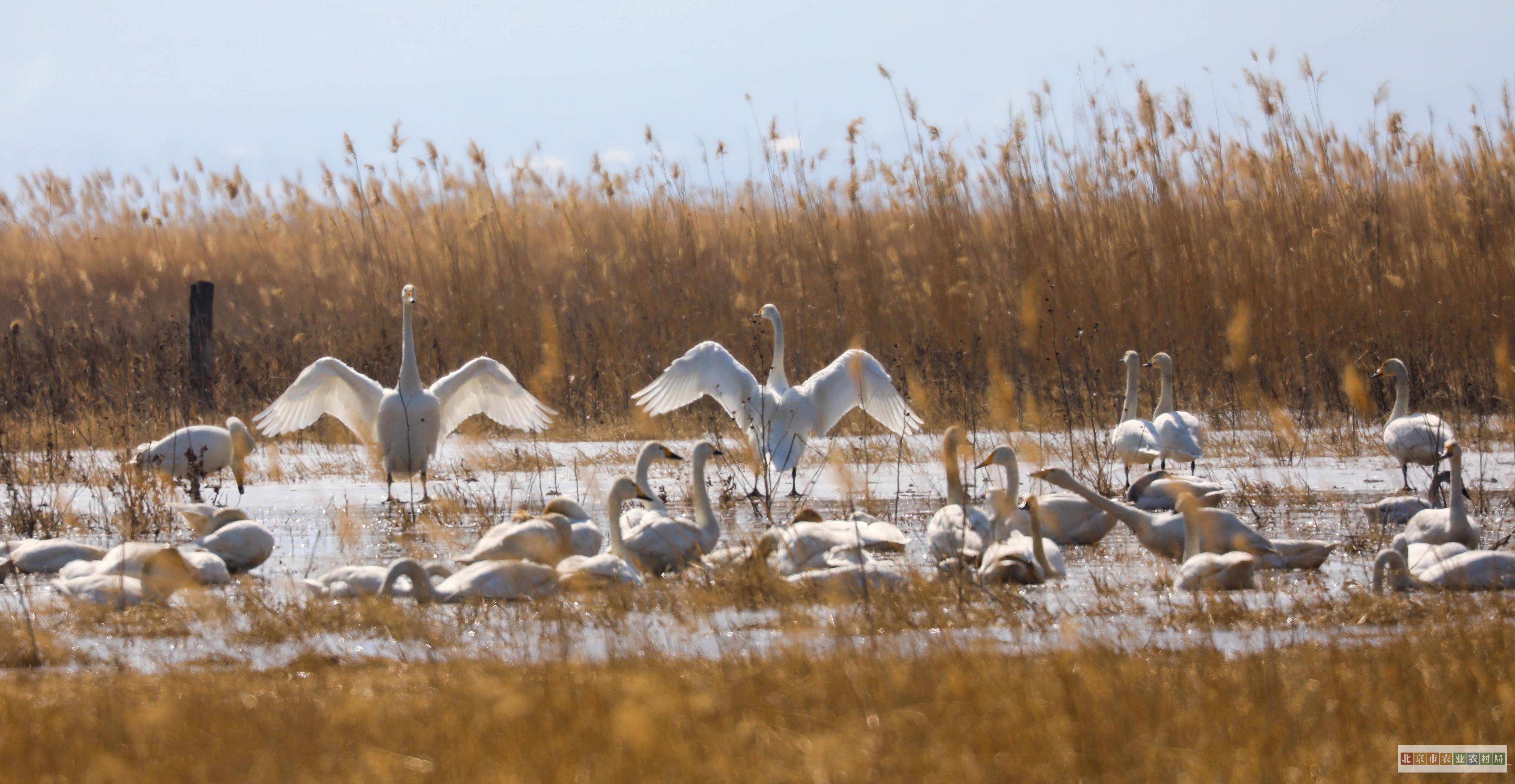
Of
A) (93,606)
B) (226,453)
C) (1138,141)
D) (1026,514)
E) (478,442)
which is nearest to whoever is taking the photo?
(93,606)

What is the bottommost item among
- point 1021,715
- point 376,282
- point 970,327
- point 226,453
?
point 1021,715

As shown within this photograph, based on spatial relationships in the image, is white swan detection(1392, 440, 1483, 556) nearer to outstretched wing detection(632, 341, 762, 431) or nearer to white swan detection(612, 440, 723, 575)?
white swan detection(612, 440, 723, 575)

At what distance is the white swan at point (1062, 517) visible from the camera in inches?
239

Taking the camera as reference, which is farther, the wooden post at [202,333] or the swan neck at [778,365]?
the wooden post at [202,333]

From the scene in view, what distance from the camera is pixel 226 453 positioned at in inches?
329

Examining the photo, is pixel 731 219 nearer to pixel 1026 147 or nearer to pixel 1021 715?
pixel 1026 147

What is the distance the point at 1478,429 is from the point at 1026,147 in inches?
195

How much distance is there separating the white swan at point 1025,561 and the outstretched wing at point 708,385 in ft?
10.5

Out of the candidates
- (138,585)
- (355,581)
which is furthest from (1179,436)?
(138,585)

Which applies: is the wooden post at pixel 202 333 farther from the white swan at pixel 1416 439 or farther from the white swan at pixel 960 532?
the white swan at pixel 1416 439

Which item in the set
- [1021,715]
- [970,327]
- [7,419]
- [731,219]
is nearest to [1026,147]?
[970,327]

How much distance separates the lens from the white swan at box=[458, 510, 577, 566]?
5.53m

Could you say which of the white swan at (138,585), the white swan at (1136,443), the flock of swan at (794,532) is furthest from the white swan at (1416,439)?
the white swan at (138,585)

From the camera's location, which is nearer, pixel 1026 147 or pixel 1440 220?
pixel 1440 220
